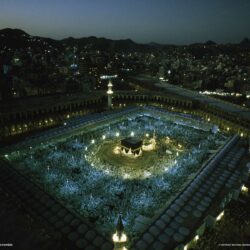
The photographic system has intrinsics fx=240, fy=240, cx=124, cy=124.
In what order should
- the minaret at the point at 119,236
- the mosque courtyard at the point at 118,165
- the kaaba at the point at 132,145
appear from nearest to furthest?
the minaret at the point at 119,236
the mosque courtyard at the point at 118,165
the kaaba at the point at 132,145

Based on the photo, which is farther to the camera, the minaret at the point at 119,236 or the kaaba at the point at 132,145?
the kaaba at the point at 132,145

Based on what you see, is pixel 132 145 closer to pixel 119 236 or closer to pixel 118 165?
pixel 118 165

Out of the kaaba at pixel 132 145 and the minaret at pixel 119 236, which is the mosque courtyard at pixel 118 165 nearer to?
the kaaba at pixel 132 145

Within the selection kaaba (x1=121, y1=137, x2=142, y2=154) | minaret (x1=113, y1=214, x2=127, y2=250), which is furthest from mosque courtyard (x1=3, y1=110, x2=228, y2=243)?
minaret (x1=113, y1=214, x2=127, y2=250)

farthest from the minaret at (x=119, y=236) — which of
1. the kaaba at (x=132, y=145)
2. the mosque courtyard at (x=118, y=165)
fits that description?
the kaaba at (x=132, y=145)

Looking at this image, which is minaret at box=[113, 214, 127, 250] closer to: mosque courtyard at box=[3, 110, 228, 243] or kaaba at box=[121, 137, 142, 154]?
mosque courtyard at box=[3, 110, 228, 243]

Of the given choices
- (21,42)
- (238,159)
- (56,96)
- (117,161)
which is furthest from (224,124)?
(21,42)

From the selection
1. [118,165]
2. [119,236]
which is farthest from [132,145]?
[119,236]

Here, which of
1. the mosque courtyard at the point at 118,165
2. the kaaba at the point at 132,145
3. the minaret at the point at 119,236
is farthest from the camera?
the kaaba at the point at 132,145

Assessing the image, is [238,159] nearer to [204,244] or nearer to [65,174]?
[204,244]

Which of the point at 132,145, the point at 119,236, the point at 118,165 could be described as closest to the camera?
the point at 119,236

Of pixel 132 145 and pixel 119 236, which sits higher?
pixel 119 236
